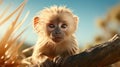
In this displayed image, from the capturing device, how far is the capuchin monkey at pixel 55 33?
4.62 m

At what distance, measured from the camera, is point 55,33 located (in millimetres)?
4668

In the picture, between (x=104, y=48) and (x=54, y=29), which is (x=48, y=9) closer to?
(x=54, y=29)

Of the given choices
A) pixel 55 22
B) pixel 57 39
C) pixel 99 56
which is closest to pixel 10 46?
pixel 99 56

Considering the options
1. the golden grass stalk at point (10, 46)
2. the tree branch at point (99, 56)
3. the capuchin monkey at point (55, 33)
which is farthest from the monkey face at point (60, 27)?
the golden grass stalk at point (10, 46)

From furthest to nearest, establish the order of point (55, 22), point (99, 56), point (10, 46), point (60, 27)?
point (55, 22) → point (60, 27) → point (99, 56) → point (10, 46)

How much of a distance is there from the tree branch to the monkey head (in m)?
2.23

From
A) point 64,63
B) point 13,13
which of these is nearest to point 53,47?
point 64,63

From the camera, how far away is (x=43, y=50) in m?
4.71

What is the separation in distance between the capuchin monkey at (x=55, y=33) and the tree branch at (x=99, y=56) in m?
1.92

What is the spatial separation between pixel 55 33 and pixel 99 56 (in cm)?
232

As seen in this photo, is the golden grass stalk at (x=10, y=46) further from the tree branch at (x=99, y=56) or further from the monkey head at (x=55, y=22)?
the monkey head at (x=55, y=22)

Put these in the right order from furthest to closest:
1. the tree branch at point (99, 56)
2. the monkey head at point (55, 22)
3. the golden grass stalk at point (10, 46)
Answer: the monkey head at point (55, 22) < the tree branch at point (99, 56) < the golden grass stalk at point (10, 46)

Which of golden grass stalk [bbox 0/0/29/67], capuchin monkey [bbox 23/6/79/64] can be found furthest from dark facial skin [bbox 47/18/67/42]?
golden grass stalk [bbox 0/0/29/67]

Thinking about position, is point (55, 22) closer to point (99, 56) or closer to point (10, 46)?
point (99, 56)
